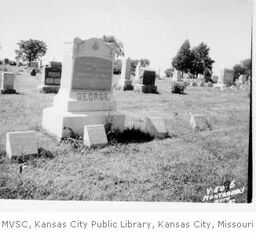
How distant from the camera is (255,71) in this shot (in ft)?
10.3

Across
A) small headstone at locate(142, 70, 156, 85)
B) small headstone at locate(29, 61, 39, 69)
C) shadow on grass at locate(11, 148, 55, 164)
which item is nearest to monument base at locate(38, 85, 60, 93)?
small headstone at locate(142, 70, 156, 85)

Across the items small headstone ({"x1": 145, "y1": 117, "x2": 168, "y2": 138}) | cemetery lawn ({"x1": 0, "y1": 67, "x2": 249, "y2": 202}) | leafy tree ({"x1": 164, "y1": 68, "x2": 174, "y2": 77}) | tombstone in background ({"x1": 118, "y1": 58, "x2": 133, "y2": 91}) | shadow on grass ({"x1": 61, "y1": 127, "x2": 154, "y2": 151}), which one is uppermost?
leafy tree ({"x1": 164, "y1": 68, "x2": 174, "y2": 77})

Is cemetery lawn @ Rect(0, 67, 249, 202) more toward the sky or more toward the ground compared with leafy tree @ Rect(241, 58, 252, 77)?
more toward the ground

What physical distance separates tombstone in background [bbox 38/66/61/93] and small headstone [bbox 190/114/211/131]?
419cm

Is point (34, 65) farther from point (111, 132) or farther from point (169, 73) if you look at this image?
point (169, 73)

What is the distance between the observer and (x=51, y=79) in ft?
27.3

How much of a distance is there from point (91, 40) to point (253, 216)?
8.44 feet

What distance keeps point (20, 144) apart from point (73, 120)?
2.68 ft

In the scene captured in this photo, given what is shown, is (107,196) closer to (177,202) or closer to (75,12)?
(177,202)

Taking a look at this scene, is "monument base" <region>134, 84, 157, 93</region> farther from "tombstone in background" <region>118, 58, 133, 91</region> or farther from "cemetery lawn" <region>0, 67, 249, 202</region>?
"cemetery lawn" <region>0, 67, 249, 202</region>

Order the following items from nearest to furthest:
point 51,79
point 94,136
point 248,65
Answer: point 94,136 < point 248,65 < point 51,79

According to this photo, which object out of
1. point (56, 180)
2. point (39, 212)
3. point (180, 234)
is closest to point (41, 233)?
point (39, 212)

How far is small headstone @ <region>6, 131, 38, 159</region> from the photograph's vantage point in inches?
121

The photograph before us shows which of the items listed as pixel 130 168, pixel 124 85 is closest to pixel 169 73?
pixel 124 85
